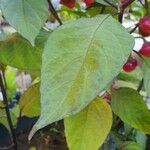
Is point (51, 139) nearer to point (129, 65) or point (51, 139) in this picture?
point (51, 139)

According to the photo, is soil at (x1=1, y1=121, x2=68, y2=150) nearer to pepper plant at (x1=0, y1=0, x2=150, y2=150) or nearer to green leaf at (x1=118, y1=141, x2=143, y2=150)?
green leaf at (x1=118, y1=141, x2=143, y2=150)

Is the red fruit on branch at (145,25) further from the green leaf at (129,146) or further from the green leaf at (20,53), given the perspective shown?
the green leaf at (129,146)

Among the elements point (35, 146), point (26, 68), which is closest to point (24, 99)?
point (26, 68)

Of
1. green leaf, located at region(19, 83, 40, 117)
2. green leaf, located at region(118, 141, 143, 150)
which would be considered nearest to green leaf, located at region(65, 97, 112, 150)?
green leaf, located at region(19, 83, 40, 117)

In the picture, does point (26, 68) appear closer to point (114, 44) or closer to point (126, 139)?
point (114, 44)

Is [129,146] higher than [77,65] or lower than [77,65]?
lower

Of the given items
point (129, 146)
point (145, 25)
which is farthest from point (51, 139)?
point (145, 25)
